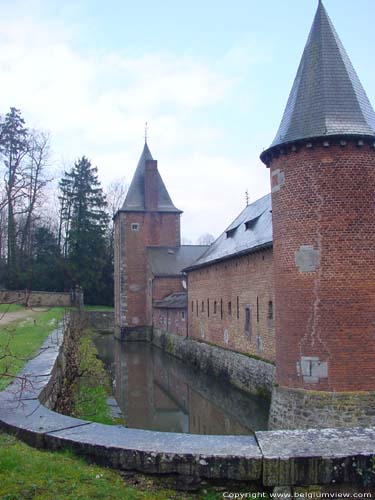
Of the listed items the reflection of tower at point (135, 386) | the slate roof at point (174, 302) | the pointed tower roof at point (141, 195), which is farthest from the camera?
the pointed tower roof at point (141, 195)

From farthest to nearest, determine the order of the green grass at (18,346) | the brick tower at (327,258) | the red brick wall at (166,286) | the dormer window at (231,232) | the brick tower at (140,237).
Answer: the brick tower at (140,237), the red brick wall at (166,286), the dormer window at (231,232), the brick tower at (327,258), the green grass at (18,346)

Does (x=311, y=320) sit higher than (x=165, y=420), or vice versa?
(x=311, y=320)

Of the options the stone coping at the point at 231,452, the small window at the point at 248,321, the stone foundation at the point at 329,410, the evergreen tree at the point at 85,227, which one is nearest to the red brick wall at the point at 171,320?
the small window at the point at 248,321

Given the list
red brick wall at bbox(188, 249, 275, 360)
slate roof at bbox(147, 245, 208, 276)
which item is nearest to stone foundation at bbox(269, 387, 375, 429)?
red brick wall at bbox(188, 249, 275, 360)

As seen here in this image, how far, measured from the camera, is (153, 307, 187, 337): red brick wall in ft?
93.0

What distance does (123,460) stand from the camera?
4.13m

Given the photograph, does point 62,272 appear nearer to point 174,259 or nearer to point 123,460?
point 174,259

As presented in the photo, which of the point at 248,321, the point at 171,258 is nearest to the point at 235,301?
the point at 248,321

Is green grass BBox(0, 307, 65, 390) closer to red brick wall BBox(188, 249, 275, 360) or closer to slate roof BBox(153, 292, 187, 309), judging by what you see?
red brick wall BBox(188, 249, 275, 360)

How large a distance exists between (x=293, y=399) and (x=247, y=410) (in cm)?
432

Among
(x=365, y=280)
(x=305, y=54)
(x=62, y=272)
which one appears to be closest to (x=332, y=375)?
(x=365, y=280)

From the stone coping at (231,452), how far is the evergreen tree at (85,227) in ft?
148

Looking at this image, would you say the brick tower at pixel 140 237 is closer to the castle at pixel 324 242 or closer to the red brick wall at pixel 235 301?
the red brick wall at pixel 235 301

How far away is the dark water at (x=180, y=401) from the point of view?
1303cm
